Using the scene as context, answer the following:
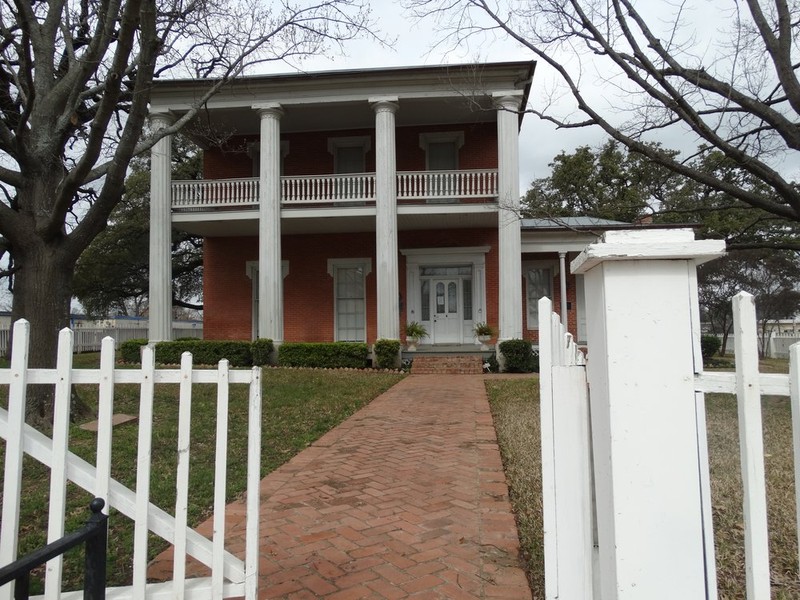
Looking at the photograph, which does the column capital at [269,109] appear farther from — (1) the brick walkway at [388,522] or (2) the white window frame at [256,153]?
(1) the brick walkway at [388,522]

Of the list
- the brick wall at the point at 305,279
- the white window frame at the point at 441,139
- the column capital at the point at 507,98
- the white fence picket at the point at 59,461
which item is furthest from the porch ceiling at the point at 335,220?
the white fence picket at the point at 59,461

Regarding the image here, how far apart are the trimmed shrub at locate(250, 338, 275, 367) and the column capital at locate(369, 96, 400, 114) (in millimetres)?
7250

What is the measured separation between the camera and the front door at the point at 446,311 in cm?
1652

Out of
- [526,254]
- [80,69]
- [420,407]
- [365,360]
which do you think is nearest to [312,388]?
[420,407]

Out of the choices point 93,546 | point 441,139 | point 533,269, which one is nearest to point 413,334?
point 533,269

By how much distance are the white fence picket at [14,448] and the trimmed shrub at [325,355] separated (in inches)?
483

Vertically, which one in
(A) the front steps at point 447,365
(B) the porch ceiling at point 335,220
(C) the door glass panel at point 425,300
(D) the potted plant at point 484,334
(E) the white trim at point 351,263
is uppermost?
(B) the porch ceiling at point 335,220

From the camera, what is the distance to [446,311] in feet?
54.6

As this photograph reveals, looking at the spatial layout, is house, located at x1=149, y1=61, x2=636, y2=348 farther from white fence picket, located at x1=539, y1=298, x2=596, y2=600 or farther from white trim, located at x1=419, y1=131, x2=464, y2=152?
white fence picket, located at x1=539, y1=298, x2=596, y2=600

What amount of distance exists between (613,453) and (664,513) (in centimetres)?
20

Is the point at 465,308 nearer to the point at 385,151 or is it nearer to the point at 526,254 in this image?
the point at 526,254

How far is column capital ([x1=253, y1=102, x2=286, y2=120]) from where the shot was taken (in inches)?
587

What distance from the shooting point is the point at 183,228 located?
16.2 m

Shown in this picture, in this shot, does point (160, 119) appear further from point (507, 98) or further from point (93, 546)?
point (93, 546)
